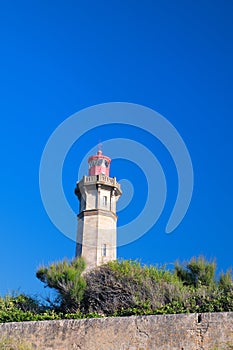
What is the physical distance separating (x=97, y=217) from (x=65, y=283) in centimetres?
1064

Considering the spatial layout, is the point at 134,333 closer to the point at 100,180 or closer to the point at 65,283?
the point at 65,283

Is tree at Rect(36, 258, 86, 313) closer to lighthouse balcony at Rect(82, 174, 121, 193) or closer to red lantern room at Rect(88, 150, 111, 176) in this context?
lighthouse balcony at Rect(82, 174, 121, 193)

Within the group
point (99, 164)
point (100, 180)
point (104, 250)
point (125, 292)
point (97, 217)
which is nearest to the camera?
point (125, 292)

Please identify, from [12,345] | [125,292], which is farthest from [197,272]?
[12,345]

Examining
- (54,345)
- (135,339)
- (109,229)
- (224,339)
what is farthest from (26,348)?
(109,229)

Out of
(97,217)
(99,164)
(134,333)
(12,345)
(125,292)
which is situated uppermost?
(99,164)

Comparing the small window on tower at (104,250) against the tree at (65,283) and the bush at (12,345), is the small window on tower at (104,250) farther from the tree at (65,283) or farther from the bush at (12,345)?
the bush at (12,345)

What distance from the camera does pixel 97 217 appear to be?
86.6 feet

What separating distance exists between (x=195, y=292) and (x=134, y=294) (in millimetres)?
2016

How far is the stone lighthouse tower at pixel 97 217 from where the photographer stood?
25625mm

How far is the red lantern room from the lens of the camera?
29.7 m

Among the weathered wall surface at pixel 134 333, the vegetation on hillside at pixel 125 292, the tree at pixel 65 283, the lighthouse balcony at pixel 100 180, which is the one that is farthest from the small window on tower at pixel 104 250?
the weathered wall surface at pixel 134 333

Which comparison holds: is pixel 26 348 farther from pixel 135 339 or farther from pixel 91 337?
pixel 135 339

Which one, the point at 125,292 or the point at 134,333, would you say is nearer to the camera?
the point at 134,333
